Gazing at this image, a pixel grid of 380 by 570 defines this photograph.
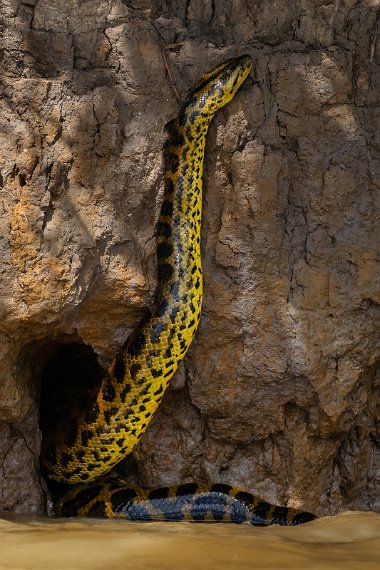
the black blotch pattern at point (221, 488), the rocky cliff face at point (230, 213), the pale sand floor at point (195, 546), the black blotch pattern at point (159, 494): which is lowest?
the pale sand floor at point (195, 546)

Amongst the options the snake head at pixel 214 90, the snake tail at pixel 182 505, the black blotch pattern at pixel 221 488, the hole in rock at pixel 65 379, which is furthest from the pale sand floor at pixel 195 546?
the snake head at pixel 214 90

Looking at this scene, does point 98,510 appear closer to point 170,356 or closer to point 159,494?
point 159,494

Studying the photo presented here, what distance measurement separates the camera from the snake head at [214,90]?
5.05 m

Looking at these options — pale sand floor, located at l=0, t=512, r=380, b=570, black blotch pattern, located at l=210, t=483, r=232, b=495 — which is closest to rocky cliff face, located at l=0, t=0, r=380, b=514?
black blotch pattern, located at l=210, t=483, r=232, b=495

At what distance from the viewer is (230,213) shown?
5.27 m

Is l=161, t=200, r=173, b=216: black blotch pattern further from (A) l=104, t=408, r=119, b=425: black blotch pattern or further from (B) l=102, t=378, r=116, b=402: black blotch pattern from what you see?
(A) l=104, t=408, r=119, b=425: black blotch pattern

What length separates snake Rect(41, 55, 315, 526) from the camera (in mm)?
5090

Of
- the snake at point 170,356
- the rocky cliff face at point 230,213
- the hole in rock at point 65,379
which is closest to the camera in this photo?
the rocky cliff face at point 230,213

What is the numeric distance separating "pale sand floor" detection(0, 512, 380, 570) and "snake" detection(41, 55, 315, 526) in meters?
0.86

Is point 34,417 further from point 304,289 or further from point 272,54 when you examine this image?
point 272,54

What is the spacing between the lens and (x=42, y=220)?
4812 millimetres

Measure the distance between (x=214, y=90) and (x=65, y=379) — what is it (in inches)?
94.7

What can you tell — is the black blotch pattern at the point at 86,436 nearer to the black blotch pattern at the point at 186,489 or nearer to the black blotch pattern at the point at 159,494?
the black blotch pattern at the point at 159,494

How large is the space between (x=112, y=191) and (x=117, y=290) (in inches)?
23.3
